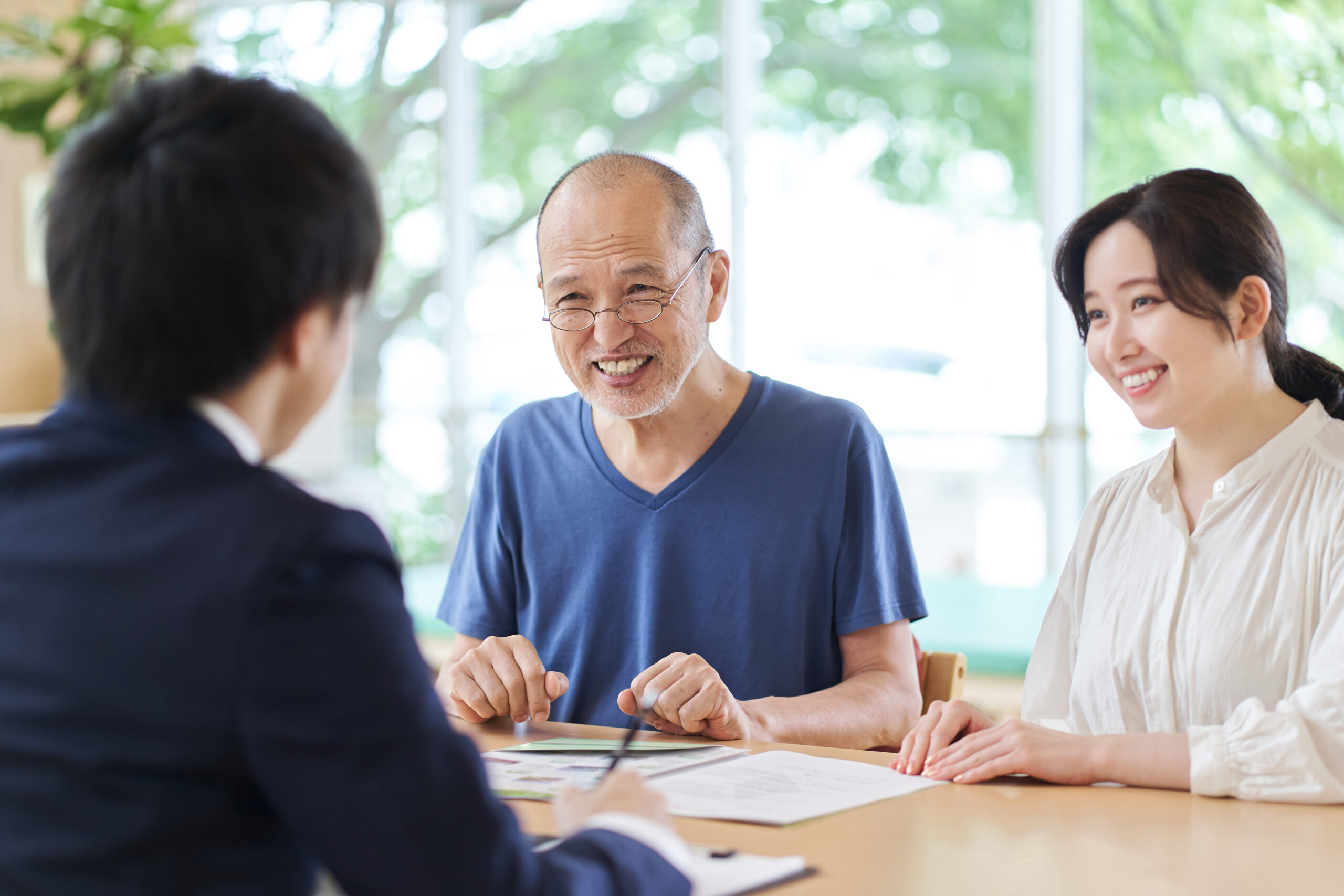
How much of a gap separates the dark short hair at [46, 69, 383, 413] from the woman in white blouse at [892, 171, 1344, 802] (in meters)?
0.92

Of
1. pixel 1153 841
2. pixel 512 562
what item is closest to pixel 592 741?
pixel 512 562

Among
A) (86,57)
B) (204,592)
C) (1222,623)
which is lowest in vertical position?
(1222,623)

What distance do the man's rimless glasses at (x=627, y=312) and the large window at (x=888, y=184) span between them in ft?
6.77

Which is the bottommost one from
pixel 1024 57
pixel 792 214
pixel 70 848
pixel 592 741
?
pixel 592 741

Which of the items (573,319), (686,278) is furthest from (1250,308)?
(573,319)

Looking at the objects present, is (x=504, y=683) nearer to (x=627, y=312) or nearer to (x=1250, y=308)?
(x=627, y=312)

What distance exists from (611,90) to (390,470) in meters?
1.98

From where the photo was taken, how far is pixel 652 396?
1.95 metres

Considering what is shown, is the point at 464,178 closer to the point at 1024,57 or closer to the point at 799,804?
the point at 1024,57

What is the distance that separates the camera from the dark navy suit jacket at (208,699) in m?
0.71

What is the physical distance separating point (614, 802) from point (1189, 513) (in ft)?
3.40

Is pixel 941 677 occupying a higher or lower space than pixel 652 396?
lower

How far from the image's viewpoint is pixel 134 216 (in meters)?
0.75

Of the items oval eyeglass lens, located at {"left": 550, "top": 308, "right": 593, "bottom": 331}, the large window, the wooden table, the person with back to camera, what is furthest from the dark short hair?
the large window
